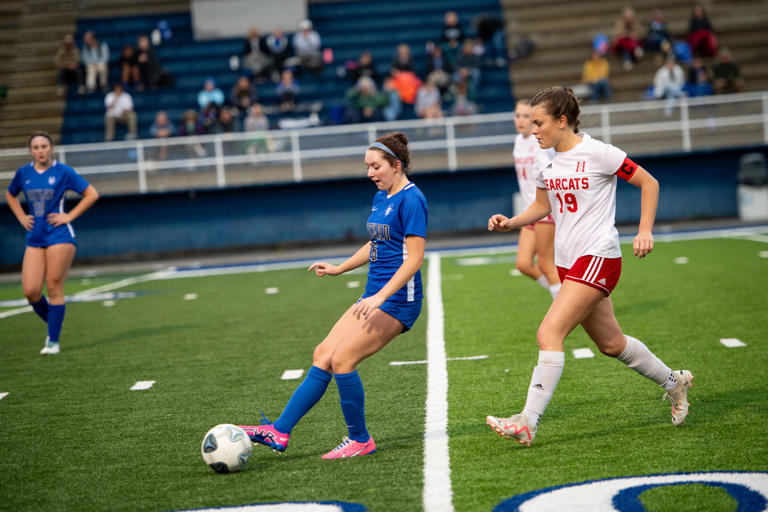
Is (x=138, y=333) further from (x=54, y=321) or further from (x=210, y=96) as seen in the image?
(x=210, y=96)

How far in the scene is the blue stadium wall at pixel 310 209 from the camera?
21.8 m

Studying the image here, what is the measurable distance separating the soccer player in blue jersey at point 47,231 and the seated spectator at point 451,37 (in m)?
17.3

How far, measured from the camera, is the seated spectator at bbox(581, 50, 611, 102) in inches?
923

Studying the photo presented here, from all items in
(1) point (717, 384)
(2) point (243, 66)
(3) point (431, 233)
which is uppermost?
(2) point (243, 66)

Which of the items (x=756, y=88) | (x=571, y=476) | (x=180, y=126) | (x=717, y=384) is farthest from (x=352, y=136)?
(x=571, y=476)

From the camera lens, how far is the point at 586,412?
5.64m

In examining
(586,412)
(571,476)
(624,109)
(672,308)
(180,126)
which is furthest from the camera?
(180,126)

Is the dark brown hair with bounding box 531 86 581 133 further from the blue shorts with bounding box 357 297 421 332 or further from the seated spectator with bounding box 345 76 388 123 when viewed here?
the seated spectator with bounding box 345 76 388 123

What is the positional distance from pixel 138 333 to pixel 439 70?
51.9ft

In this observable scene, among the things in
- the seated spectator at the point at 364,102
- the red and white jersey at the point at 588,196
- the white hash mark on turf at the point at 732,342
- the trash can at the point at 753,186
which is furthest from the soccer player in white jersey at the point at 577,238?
the seated spectator at the point at 364,102

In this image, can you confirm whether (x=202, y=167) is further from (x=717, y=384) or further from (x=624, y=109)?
(x=717, y=384)

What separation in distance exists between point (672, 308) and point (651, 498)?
6.01m

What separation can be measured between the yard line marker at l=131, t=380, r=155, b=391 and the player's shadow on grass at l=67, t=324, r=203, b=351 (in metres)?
2.37

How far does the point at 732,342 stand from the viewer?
7598mm
